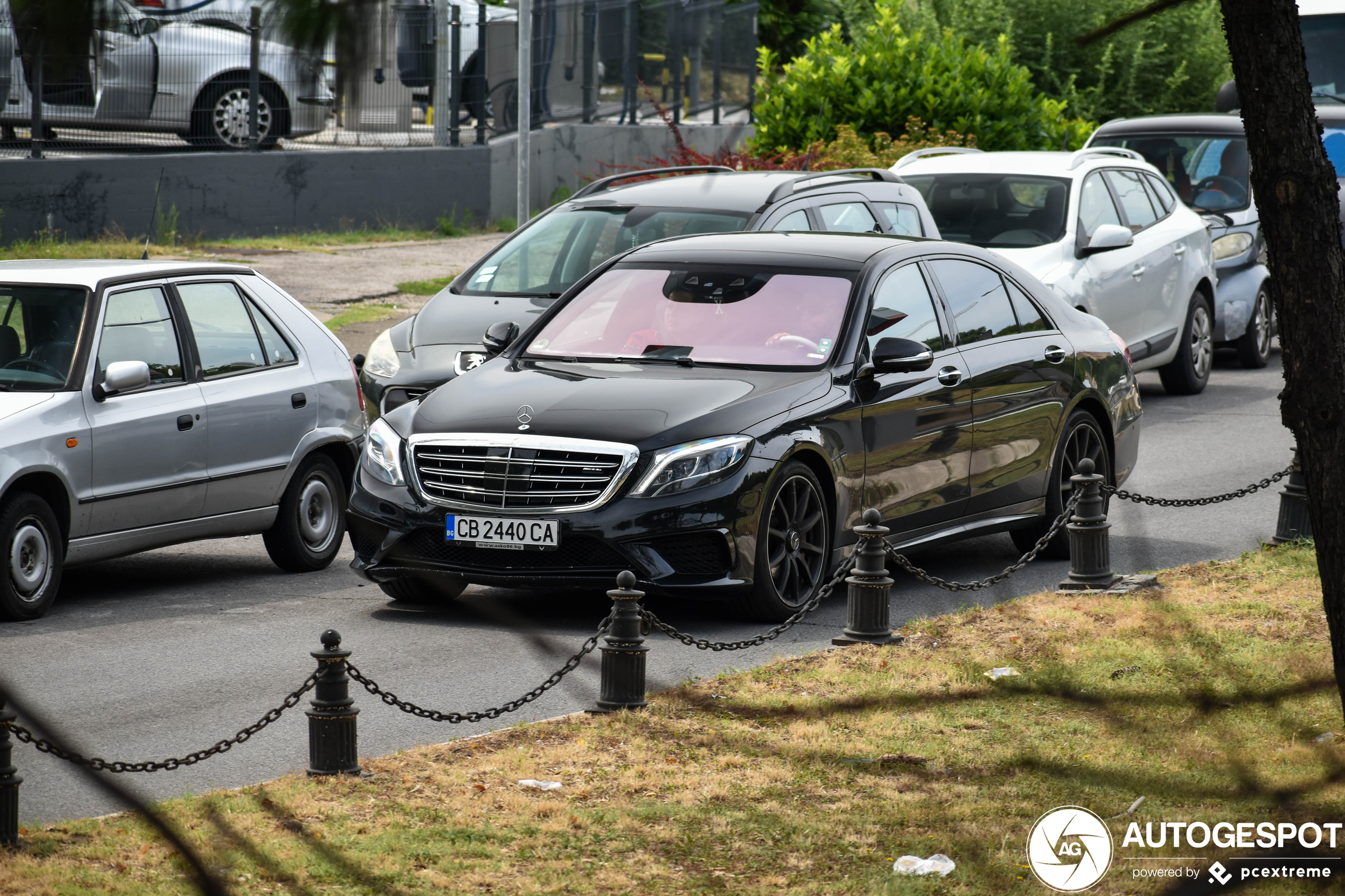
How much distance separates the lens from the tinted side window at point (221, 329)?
9070mm

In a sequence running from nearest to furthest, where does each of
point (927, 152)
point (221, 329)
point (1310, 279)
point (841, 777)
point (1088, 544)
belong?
point (1310, 279) → point (841, 777) → point (1088, 544) → point (221, 329) → point (927, 152)

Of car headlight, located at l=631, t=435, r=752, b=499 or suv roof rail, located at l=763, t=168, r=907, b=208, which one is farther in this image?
suv roof rail, located at l=763, t=168, r=907, b=208

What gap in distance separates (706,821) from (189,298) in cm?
493

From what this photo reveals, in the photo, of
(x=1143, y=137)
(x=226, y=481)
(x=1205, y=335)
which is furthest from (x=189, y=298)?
(x=1143, y=137)

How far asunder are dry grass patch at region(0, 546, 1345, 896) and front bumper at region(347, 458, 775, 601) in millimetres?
378

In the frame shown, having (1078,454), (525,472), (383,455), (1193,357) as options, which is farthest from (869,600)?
(1193,357)

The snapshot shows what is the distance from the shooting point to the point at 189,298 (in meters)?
9.08

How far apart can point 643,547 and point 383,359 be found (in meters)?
4.32

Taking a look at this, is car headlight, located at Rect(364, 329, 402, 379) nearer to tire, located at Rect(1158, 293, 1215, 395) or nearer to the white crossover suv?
the white crossover suv

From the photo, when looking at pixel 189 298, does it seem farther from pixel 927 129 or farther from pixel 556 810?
pixel 927 129

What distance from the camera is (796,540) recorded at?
8062 mm

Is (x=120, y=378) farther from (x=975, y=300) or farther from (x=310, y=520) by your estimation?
(x=975, y=300)

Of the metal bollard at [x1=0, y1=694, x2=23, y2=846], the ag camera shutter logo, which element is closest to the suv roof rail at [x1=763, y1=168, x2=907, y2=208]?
the ag camera shutter logo

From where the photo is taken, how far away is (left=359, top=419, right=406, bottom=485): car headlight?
807 cm
